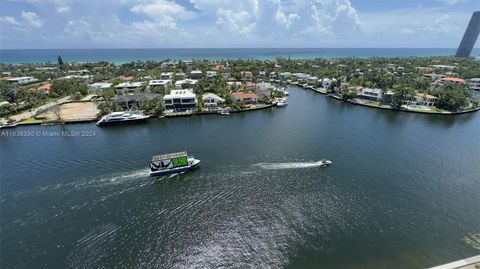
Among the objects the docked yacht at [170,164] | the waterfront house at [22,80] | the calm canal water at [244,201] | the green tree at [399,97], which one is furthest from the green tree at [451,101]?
the waterfront house at [22,80]

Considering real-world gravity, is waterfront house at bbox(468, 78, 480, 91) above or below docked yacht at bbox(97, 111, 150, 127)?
above

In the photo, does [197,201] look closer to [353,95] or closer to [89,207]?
[89,207]

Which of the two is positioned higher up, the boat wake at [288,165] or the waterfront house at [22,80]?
the waterfront house at [22,80]

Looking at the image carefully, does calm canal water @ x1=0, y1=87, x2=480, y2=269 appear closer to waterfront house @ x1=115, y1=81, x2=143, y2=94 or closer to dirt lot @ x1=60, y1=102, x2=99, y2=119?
dirt lot @ x1=60, y1=102, x2=99, y2=119

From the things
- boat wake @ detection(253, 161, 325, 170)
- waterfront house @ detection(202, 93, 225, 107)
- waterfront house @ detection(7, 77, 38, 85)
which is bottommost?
boat wake @ detection(253, 161, 325, 170)

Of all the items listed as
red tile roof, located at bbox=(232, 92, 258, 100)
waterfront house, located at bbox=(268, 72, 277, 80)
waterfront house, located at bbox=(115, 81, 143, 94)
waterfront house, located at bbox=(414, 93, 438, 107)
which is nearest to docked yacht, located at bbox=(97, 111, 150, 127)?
red tile roof, located at bbox=(232, 92, 258, 100)

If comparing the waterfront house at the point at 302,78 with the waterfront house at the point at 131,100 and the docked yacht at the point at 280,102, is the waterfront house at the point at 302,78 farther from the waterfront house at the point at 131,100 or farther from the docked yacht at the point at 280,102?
the waterfront house at the point at 131,100

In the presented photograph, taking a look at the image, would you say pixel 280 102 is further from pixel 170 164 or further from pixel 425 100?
pixel 170 164
